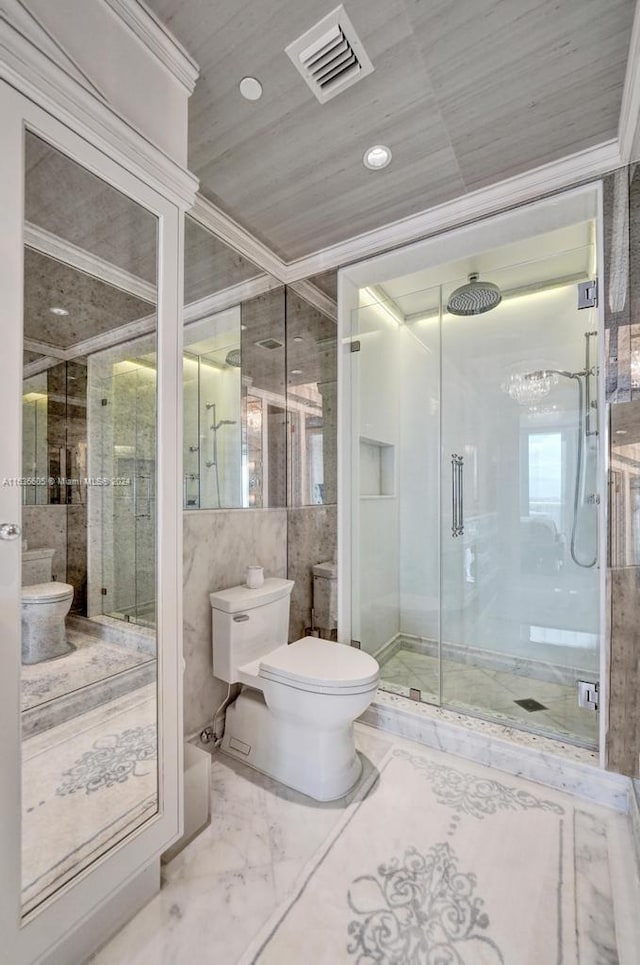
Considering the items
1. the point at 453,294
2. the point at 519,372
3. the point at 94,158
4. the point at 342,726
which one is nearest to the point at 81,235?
the point at 94,158

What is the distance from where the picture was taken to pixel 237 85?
142cm

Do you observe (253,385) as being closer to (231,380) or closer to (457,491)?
(231,380)

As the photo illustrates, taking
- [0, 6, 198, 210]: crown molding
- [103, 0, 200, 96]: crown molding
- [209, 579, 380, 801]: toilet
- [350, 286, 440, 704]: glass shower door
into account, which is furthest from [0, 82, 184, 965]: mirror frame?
[350, 286, 440, 704]: glass shower door

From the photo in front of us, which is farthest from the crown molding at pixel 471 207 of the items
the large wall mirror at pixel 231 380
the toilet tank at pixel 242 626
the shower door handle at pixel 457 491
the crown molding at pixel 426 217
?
the toilet tank at pixel 242 626

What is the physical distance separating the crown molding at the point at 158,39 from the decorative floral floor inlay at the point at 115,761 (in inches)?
77.6

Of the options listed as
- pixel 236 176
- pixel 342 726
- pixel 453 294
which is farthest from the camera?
pixel 453 294

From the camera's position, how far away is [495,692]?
238 cm

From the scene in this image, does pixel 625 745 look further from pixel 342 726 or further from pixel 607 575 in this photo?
pixel 342 726

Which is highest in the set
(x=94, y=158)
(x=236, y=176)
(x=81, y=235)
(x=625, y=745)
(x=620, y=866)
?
(x=236, y=176)

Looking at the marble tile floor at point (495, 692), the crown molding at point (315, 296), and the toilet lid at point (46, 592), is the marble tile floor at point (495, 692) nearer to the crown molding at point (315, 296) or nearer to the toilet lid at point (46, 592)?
the toilet lid at point (46, 592)

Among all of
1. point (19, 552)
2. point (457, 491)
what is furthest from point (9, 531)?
point (457, 491)

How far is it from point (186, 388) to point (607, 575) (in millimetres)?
1897

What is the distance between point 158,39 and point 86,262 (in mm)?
701

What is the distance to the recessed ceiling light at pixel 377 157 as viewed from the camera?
5.52 ft
